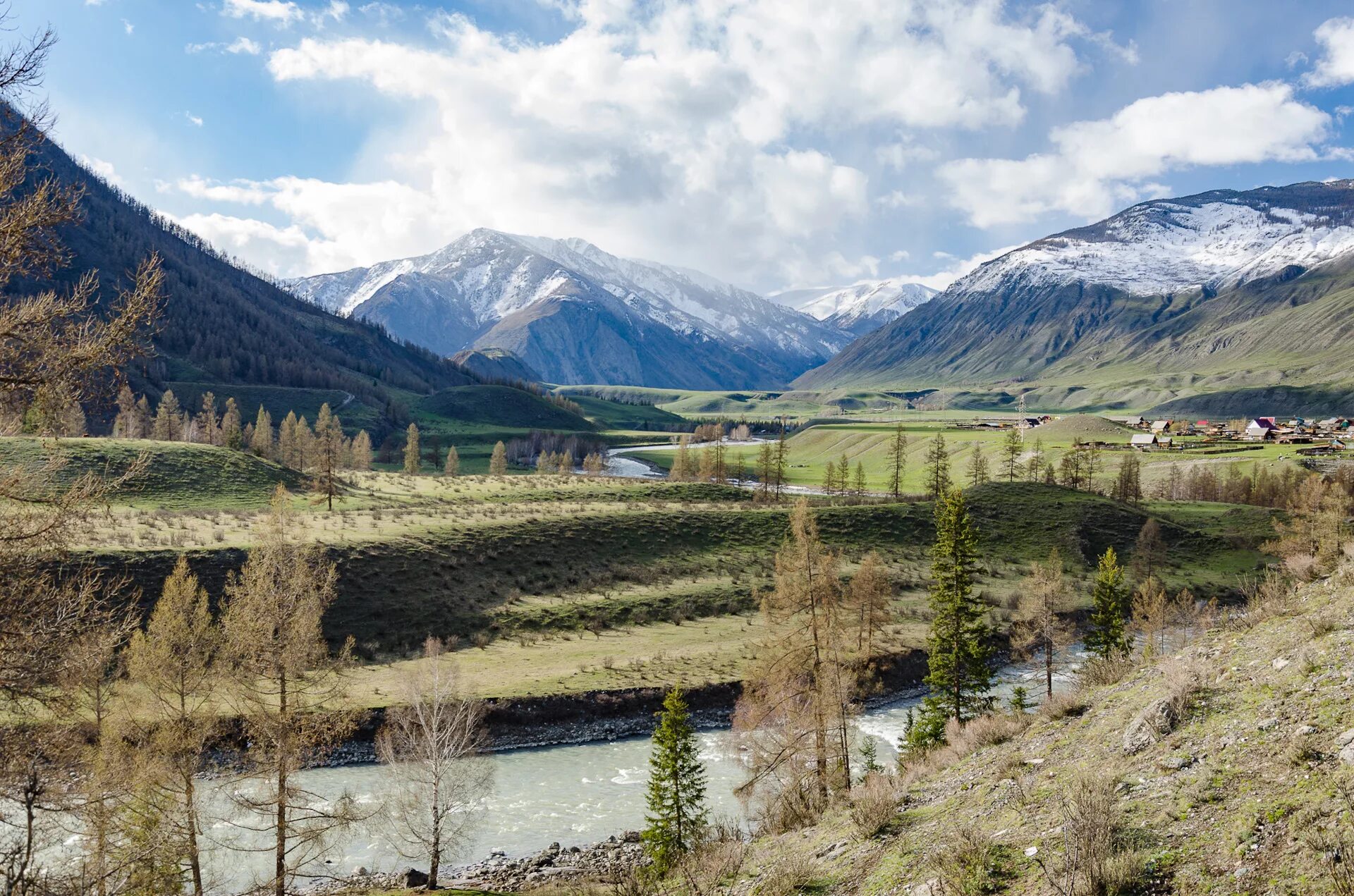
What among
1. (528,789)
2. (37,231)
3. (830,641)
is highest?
(37,231)

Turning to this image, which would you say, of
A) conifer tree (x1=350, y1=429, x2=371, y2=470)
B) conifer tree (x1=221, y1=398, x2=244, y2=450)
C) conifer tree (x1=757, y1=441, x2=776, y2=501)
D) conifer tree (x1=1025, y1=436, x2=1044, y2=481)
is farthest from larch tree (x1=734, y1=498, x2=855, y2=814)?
conifer tree (x1=350, y1=429, x2=371, y2=470)

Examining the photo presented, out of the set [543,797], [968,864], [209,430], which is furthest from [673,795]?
[209,430]

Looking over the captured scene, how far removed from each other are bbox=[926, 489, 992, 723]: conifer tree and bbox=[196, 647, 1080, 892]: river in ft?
17.0

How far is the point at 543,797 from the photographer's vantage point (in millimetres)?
37000

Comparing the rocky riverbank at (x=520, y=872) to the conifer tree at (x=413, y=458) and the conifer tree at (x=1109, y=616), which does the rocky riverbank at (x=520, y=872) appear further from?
the conifer tree at (x=413, y=458)

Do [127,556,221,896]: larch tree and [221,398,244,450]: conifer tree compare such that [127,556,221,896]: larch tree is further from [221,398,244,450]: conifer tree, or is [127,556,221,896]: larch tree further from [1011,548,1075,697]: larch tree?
[221,398,244,450]: conifer tree

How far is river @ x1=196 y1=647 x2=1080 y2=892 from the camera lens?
30766 mm

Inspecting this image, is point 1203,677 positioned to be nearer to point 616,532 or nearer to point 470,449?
point 616,532

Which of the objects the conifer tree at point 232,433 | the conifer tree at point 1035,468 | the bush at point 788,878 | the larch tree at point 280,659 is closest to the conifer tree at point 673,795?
the larch tree at point 280,659

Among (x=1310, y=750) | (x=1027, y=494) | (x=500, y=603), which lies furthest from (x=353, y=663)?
(x=1027, y=494)

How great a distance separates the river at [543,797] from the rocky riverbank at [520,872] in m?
0.97

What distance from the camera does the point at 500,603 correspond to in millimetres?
61938

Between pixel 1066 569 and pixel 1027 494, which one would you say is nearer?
pixel 1066 569

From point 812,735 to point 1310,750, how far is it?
975 inches
